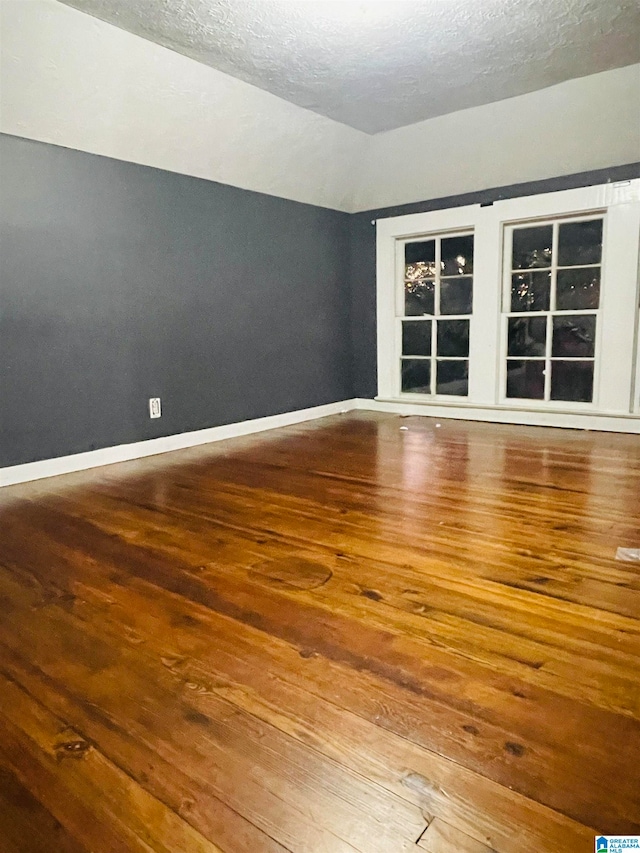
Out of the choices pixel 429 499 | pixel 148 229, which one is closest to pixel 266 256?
pixel 148 229

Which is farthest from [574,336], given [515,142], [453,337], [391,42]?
[391,42]

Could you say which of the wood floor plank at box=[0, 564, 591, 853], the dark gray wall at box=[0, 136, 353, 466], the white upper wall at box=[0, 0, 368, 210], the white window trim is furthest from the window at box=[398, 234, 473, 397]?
the wood floor plank at box=[0, 564, 591, 853]

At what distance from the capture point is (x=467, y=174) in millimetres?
4930

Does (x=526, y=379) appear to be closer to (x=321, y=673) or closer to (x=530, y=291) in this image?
(x=530, y=291)

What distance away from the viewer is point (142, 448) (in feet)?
13.5

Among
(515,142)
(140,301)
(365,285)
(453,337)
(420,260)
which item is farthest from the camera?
(365,285)

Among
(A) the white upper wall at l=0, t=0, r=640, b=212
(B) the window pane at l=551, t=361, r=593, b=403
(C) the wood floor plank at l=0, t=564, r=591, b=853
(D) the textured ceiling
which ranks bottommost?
(C) the wood floor plank at l=0, t=564, r=591, b=853

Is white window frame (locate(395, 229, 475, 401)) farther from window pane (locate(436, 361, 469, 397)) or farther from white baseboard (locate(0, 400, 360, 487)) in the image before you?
white baseboard (locate(0, 400, 360, 487))

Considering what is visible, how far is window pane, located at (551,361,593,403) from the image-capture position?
487 cm

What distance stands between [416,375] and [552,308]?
1.49 meters

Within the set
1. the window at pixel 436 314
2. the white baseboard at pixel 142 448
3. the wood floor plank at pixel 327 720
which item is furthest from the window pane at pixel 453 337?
the wood floor plank at pixel 327 720

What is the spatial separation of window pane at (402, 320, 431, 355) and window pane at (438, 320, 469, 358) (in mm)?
136

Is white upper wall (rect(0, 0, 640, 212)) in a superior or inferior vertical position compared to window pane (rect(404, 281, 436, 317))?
superior

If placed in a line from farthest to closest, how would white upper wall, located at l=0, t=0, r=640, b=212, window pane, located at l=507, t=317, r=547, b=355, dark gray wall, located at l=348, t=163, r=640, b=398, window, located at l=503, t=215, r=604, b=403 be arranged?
dark gray wall, located at l=348, t=163, r=640, b=398 < window pane, located at l=507, t=317, r=547, b=355 < window, located at l=503, t=215, r=604, b=403 < white upper wall, located at l=0, t=0, r=640, b=212
